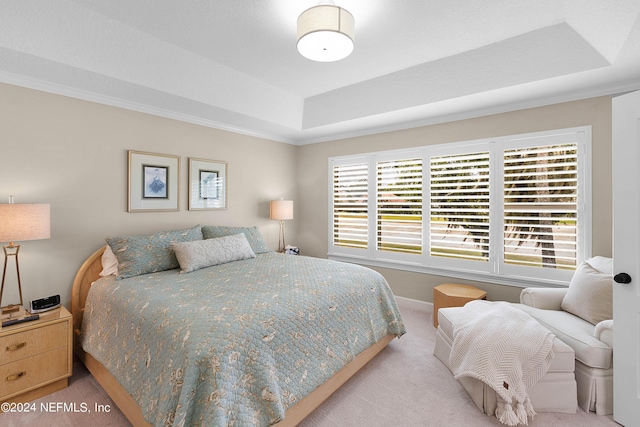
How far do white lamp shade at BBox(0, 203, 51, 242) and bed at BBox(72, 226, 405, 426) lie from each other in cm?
60

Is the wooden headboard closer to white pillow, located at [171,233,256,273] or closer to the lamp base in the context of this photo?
the lamp base

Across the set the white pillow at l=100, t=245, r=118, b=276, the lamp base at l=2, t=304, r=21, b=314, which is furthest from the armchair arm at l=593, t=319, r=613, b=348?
the lamp base at l=2, t=304, r=21, b=314

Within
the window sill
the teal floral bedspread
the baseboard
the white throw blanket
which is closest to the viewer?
the teal floral bedspread

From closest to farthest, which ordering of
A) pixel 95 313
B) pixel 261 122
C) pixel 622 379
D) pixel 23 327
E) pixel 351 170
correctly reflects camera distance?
pixel 622 379
pixel 23 327
pixel 95 313
pixel 261 122
pixel 351 170

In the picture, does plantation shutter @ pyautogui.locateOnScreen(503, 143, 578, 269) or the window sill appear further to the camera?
the window sill

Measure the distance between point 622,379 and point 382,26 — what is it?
287cm

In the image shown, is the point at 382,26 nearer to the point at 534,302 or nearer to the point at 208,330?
the point at 208,330

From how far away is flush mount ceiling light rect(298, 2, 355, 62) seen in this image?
191 cm

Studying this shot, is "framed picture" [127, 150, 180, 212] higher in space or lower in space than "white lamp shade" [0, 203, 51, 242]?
higher

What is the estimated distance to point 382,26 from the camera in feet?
7.63

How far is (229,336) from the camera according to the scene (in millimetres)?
1517

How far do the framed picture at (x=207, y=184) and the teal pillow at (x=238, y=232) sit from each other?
360 mm

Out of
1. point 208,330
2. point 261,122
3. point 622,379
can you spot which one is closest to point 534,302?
point 622,379

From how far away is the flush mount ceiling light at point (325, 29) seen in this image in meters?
1.91
